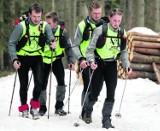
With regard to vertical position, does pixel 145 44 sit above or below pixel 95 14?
below

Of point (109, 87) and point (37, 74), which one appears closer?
point (109, 87)

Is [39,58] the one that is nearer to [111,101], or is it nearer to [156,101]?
[111,101]

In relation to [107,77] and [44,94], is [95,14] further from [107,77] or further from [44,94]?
[44,94]

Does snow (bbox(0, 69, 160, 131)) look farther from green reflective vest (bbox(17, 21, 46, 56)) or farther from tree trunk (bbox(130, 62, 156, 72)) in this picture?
green reflective vest (bbox(17, 21, 46, 56))

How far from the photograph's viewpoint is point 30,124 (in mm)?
7984

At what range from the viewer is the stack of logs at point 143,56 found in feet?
49.3

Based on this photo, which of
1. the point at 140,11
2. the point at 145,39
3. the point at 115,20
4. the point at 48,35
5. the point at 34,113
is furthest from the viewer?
the point at 140,11

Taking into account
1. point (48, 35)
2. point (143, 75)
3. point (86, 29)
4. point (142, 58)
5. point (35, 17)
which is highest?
point (35, 17)

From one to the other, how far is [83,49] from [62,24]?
107cm

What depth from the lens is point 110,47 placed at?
7973 millimetres

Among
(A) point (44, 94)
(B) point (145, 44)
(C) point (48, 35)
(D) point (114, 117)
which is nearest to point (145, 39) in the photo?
(B) point (145, 44)

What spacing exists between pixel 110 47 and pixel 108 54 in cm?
14

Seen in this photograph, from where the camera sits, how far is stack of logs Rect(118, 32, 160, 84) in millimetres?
15039

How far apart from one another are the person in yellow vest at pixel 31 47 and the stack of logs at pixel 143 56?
6.55 m
